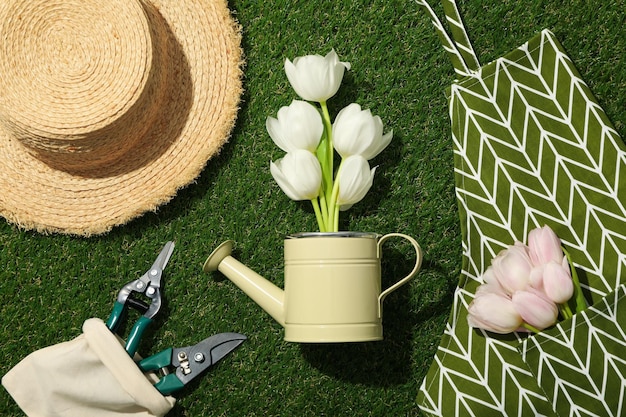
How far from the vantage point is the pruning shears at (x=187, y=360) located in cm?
106

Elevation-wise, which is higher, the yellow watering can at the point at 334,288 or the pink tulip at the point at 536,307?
the yellow watering can at the point at 334,288

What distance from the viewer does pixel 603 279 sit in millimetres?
1006

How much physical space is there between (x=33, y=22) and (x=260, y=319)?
59 centimetres

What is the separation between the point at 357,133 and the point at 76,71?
0.44m

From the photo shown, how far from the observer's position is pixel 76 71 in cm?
100

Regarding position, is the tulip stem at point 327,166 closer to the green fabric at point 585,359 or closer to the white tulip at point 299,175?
the white tulip at point 299,175

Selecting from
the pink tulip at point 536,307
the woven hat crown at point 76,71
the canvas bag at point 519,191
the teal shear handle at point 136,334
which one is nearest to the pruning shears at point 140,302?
the teal shear handle at point 136,334

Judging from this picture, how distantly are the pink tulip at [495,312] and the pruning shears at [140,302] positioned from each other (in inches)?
20.0

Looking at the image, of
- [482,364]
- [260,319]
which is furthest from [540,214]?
[260,319]

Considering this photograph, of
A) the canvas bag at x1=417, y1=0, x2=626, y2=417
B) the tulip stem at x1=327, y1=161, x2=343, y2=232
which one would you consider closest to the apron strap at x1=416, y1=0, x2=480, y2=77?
the canvas bag at x1=417, y1=0, x2=626, y2=417

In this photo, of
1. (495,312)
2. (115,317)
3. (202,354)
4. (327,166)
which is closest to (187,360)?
(202,354)

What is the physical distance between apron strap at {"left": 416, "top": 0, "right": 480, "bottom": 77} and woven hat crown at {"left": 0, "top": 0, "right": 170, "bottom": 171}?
462 millimetres

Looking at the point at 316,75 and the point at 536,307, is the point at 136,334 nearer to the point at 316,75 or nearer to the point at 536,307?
the point at 316,75

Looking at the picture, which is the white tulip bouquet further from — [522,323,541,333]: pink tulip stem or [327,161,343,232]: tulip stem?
[522,323,541,333]: pink tulip stem
